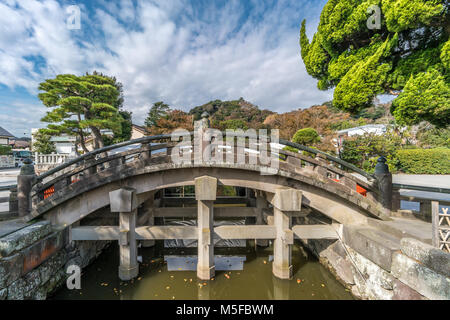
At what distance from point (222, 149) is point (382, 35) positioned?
4.72 metres

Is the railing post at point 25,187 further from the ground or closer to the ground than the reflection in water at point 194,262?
further from the ground

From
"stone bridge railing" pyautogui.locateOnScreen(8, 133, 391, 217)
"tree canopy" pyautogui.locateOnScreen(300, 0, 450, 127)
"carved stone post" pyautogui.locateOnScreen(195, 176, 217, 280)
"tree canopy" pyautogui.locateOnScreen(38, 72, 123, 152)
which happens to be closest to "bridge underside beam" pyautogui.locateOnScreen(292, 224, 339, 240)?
"stone bridge railing" pyautogui.locateOnScreen(8, 133, 391, 217)

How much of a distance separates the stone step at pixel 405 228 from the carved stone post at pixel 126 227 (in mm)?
5655

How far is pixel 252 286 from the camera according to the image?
15.1 ft

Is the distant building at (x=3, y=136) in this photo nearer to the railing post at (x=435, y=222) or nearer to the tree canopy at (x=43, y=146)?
the tree canopy at (x=43, y=146)

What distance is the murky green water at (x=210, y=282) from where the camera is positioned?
169 inches

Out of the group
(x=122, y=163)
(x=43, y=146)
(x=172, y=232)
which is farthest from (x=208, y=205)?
(x=43, y=146)

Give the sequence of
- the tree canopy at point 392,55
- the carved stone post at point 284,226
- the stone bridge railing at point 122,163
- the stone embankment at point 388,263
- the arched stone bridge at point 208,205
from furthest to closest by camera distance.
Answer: the carved stone post at point 284,226, the stone bridge railing at point 122,163, the arched stone bridge at point 208,205, the tree canopy at point 392,55, the stone embankment at point 388,263

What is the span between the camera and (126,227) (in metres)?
4.50

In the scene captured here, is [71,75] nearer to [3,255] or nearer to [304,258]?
[3,255]

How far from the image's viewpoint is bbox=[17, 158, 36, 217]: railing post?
431cm

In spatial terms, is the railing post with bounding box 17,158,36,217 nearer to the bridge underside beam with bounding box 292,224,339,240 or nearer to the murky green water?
the murky green water

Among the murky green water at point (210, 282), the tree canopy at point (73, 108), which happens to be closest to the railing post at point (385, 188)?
the murky green water at point (210, 282)

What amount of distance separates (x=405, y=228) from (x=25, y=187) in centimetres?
839
